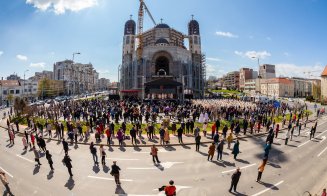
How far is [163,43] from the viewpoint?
280ft

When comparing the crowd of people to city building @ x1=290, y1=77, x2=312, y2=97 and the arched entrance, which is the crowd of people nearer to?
the arched entrance

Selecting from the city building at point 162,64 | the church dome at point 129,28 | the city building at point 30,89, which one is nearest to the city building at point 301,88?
the city building at point 162,64

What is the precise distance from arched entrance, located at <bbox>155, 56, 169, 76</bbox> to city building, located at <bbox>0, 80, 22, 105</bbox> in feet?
170

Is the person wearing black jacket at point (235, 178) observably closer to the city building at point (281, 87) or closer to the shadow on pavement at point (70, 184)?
the shadow on pavement at point (70, 184)

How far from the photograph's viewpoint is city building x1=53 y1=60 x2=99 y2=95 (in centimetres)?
12685

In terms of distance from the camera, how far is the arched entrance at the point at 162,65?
84.7 metres

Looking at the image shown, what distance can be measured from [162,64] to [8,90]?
58.1 metres

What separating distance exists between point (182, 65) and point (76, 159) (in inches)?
2746

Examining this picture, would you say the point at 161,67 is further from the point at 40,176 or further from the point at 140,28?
the point at 40,176

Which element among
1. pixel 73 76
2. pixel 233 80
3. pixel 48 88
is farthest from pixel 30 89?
pixel 233 80

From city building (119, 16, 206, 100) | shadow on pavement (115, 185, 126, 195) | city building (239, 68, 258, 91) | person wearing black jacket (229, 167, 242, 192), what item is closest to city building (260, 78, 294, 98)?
city building (239, 68, 258, 91)

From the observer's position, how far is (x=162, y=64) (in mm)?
92062

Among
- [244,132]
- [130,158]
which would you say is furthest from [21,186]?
[244,132]

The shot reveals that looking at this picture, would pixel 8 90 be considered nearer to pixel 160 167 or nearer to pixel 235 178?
pixel 160 167
